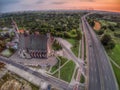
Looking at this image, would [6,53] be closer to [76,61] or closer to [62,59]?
[62,59]

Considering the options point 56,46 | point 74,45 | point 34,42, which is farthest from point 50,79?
point 74,45

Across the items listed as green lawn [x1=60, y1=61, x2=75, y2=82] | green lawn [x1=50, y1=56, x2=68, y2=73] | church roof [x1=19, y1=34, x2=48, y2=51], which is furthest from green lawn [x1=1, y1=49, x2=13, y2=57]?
green lawn [x1=60, y1=61, x2=75, y2=82]

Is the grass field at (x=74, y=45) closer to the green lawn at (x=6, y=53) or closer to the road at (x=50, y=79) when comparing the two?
the road at (x=50, y=79)

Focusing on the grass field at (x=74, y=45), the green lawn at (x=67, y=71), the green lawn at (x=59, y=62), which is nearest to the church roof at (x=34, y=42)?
the green lawn at (x=59, y=62)

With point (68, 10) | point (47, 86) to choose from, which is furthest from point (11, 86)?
point (68, 10)

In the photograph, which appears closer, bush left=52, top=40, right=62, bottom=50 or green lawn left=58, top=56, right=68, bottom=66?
green lawn left=58, top=56, right=68, bottom=66

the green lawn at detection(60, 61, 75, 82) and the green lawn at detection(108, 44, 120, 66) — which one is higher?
the green lawn at detection(108, 44, 120, 66)

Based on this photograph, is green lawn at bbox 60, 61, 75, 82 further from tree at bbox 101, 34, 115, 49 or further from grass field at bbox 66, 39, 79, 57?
tree at bbox 101, 34, 115, 49
